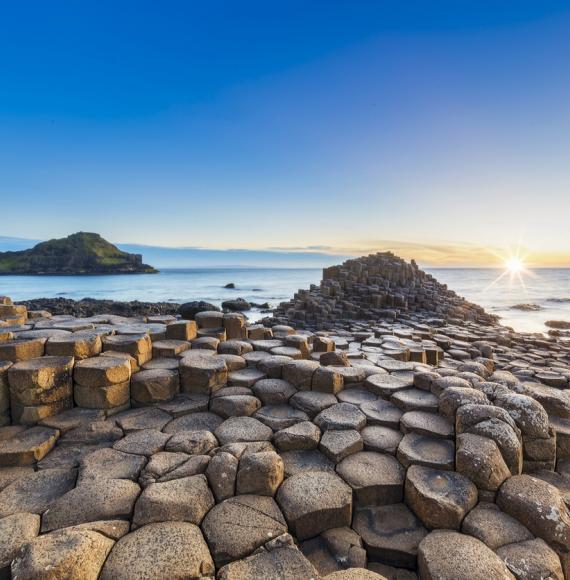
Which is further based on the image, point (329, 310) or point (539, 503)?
point (329, 310)

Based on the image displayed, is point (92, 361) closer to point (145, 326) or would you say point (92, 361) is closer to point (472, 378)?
point (145, 326)

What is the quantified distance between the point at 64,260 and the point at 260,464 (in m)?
78.5

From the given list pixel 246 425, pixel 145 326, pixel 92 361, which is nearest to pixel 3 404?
pixel 92 361

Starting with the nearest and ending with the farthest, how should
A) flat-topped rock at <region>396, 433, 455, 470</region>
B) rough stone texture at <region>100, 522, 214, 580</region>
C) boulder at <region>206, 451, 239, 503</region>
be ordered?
rough stone texture at <region>100, 522, 214, 580</region>
boulder at <region>206, 451, 239, 503</region>
flat-topped rock at <region>396, 433, 455, 470</region>

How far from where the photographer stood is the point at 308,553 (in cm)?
226

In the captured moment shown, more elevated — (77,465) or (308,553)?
(77,465)

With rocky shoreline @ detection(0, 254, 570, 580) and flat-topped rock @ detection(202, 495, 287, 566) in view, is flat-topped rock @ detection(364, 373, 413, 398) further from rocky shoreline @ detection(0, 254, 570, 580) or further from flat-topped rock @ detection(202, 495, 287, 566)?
flat-topped rock @ detection(202, 495, 287, 566)

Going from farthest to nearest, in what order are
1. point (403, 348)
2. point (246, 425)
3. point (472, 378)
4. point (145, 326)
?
point (403, 348), point (145, 326), point (472, 378), point (246, 425)

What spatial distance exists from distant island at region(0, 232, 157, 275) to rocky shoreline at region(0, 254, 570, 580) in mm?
71990

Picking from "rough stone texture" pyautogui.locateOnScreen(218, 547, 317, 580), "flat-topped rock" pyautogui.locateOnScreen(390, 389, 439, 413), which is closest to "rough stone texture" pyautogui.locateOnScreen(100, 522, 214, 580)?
"rough stone texture" pyautogui.locateOnScreen(218, 547, 317, 580)

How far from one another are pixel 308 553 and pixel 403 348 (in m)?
4.83

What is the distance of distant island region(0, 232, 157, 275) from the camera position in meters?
65.9

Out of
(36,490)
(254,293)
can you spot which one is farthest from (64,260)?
(36,490)

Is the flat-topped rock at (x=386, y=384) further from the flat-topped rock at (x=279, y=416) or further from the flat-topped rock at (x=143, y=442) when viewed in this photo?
the flat-topped rock at (x=143, y=442)
